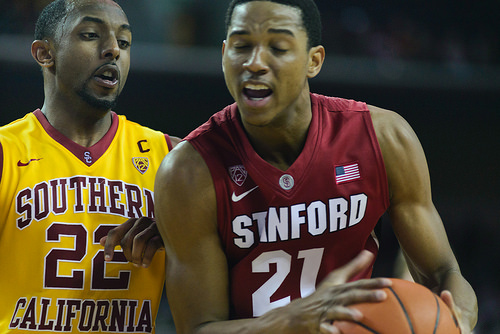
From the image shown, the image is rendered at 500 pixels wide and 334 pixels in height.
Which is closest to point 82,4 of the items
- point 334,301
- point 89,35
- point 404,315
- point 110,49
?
point 89,35

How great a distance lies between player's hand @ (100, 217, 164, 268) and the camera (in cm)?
249

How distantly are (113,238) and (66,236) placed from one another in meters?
0.32

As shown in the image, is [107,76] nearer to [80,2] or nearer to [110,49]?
[110,49]

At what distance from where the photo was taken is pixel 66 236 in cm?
279

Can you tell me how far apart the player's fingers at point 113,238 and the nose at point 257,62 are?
843 mm

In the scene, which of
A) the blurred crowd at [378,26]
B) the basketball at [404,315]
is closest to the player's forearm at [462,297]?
the basketball at [404,315]

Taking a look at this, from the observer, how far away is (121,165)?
3.01m

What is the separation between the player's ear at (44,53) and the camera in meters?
3.02

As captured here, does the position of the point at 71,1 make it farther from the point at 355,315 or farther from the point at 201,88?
the point at 201,88

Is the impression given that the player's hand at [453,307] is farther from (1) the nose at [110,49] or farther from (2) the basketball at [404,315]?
(1) the nose at [110,49]

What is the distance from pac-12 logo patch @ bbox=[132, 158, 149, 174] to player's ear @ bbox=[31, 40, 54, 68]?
1.97ft

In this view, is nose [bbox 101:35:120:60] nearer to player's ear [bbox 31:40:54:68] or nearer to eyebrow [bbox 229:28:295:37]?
player's ear [bbox 31:40:54:68]

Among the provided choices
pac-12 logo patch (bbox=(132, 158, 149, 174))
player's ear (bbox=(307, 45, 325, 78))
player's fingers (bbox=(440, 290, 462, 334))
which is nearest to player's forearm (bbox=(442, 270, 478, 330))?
player's fingers (bbox=(440, 290, 462, 334))

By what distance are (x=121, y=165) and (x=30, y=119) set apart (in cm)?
49
